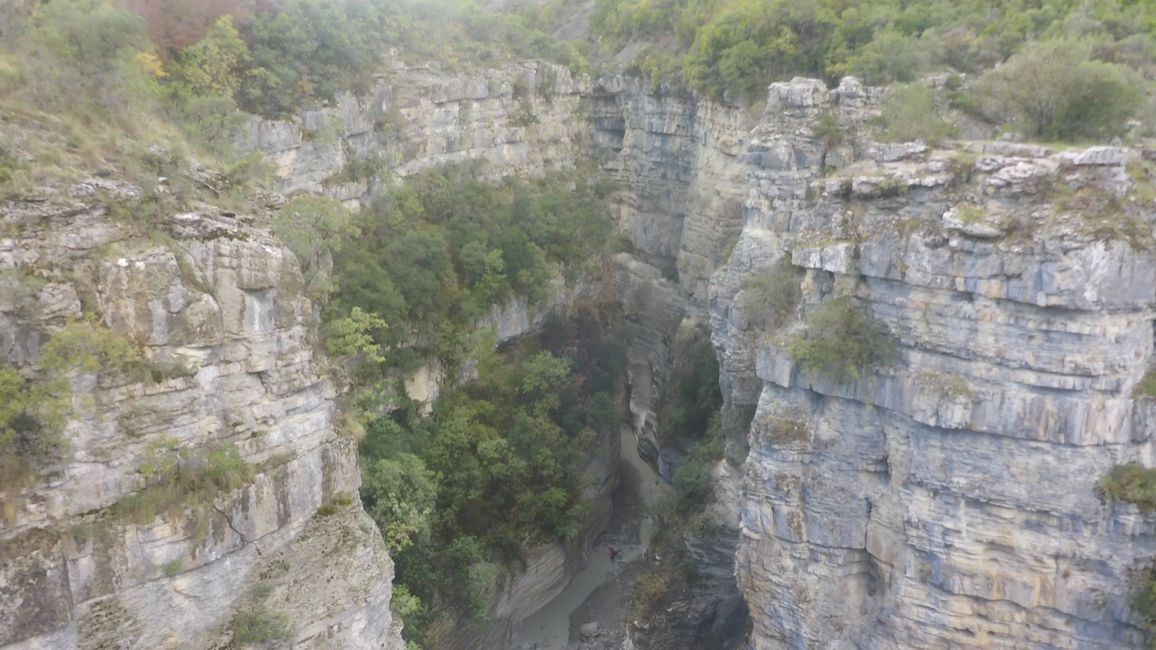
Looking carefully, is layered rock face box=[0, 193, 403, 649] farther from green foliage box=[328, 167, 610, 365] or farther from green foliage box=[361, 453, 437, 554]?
green foliage box=[328, 167, 610, 365]

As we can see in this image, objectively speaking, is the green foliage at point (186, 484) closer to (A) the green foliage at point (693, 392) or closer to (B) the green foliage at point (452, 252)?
(B) the green foliage at point (452, 252)

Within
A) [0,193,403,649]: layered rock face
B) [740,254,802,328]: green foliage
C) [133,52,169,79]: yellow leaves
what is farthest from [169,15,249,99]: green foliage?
[740,254,802,328]: green foliage

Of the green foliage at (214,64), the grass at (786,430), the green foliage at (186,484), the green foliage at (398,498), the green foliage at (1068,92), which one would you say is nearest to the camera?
the green foliage at (186,484)

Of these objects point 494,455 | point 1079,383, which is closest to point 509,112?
point 494,455

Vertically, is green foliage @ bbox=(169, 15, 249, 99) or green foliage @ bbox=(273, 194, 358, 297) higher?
green foliage @ bbox=(169, 15, 249, 99)

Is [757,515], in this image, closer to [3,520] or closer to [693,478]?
[693,478]

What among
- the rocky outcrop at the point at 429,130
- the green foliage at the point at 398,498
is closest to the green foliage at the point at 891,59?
the rocky outcrop at the point at 429,130

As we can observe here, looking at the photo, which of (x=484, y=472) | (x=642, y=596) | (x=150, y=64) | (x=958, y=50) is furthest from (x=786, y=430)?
(x=150, y=64)
